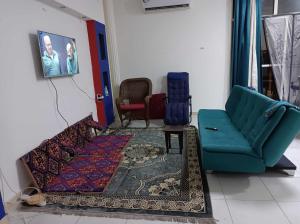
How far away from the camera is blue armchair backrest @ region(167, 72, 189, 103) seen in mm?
4359

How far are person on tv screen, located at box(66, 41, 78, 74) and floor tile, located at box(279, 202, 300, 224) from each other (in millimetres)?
2986

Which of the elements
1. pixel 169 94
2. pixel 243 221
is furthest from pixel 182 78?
pixel 243 221

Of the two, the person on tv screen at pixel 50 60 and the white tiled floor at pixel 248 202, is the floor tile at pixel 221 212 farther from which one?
the person on tv screen at pixel 50 60

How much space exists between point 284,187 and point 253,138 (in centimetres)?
55

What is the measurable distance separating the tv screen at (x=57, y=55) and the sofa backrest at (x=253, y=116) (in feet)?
8.00

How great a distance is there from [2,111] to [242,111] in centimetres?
274

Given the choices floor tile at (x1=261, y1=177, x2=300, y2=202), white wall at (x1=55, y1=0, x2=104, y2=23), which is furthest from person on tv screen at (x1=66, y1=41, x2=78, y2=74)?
floor tile at (x1=261, y1=177, x2=300, y2=202)

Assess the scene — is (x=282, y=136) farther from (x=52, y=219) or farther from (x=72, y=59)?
(x=72, y=59)

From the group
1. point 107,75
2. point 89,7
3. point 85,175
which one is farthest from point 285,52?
point 85,175

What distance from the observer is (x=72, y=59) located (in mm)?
3143

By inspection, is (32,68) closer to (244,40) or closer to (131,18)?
(131,18)

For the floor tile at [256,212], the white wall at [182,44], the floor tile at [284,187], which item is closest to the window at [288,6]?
the white wall at [182,44]

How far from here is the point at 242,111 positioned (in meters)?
2.80

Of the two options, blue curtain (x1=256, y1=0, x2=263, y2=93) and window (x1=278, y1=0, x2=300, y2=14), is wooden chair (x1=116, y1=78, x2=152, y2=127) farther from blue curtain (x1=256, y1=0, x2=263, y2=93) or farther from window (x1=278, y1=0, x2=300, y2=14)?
window (x1=278, y1=0, x2=300, y2=14)
